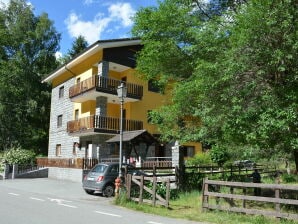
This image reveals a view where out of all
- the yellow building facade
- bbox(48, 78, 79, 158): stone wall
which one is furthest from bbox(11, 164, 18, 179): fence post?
bbox(48, 78, 79, 158): stone wall

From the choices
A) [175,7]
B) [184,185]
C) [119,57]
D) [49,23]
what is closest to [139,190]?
[184,185]

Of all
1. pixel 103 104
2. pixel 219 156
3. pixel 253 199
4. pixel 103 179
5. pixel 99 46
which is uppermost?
pixel 99 46

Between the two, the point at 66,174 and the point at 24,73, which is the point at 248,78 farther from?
the point at 24,73

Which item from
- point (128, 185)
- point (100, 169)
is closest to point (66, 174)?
point (100, 169)

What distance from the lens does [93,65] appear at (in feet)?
98.7

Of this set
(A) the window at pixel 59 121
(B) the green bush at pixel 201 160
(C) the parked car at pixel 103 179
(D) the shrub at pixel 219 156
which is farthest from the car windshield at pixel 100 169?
(A) the window at pixel 59 121

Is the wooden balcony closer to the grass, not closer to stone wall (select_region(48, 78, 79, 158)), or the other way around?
stone wall (select_region(48, 78, 79, 158))

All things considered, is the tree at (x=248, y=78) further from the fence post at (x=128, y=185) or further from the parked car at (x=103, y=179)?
the parked car at (x=103, y=179)

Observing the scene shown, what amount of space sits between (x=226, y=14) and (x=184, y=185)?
7707mm

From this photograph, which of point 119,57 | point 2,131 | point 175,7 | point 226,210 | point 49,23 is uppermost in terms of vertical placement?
point 49,23

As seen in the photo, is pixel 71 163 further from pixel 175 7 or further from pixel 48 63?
pixel 48 63

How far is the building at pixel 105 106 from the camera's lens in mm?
27781

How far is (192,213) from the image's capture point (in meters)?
11.6

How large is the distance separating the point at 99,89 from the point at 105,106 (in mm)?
1958
